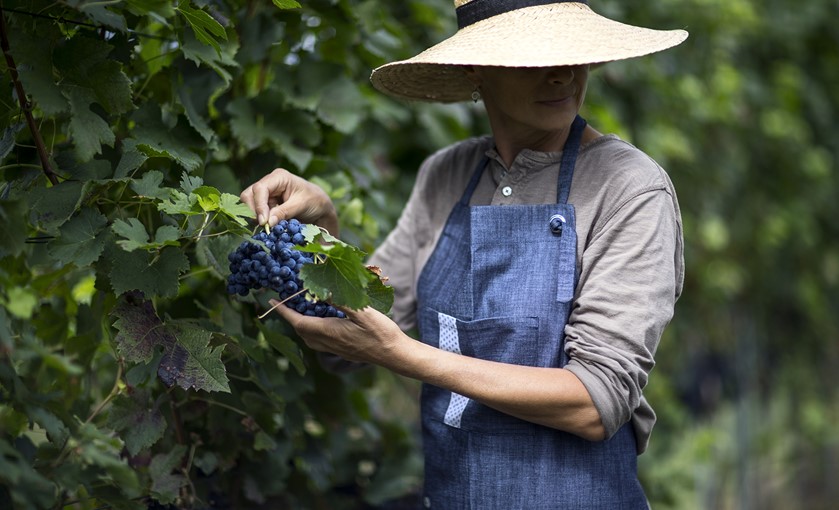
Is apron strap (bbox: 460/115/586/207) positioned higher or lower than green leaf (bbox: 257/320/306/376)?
higher

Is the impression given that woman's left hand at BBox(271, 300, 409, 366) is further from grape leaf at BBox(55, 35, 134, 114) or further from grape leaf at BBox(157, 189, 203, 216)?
grape leaf at BBox(55, 35, 134, 114)

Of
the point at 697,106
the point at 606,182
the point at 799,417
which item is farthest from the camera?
the point at 799,417

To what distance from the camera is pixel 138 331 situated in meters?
1.48

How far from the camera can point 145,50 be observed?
1.85 meters

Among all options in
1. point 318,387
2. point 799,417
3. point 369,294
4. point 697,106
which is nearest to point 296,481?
point 318,387

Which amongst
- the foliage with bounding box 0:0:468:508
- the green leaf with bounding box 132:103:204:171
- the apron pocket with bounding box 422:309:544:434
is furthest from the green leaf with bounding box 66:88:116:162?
the apron pocket with bounding box 422:309:544:434

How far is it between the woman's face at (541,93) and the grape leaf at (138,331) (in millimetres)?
679

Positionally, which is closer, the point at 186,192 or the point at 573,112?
the point at 186,192

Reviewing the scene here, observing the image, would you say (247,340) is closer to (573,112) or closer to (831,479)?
(573,112)

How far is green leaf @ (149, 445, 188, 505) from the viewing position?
64.6 inches

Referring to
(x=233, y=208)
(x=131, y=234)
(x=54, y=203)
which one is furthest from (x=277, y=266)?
(x=54, y=203)

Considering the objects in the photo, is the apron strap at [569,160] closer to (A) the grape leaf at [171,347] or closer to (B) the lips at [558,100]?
(B) the lips at [558,100]

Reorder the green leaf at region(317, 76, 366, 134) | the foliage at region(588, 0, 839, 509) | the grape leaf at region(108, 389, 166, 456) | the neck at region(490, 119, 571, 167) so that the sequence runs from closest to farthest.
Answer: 1. the grape leaf at region(108, 389, 166, 456)
2. the neck at region(490, 119, 571, 167)
3. the green leaf at region(317, 76, 366, 134)
4. the foliage at region(588, 0, 839, 509)

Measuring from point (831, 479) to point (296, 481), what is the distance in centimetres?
428
